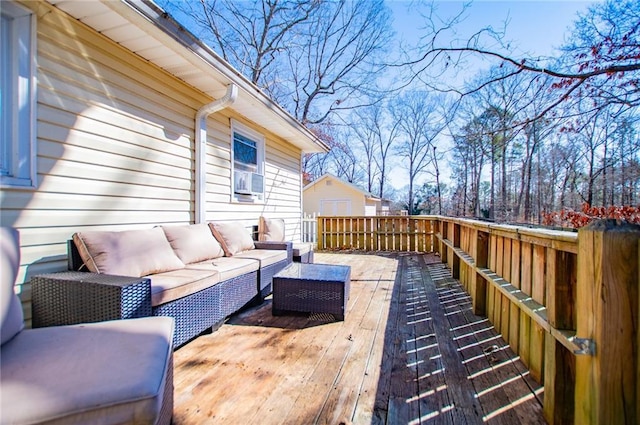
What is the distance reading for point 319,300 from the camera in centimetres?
303

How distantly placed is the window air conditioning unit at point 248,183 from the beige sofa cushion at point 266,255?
49.8 inches

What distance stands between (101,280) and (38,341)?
2.33 feet

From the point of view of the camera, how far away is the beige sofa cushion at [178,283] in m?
2.17

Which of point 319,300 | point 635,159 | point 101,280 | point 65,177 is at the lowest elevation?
point 319,300

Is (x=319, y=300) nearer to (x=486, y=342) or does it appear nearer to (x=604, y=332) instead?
(x=486, y=342)

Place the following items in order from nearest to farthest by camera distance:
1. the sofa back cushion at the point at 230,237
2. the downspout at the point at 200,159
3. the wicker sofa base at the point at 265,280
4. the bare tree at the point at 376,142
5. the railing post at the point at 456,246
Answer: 1. the wicker sofa base at the point at 265,280
2. the sofa back cushion at the point at 230,237
3. the downspout at the point at 200,159
4. the railing post at the point at 456,246
5. the bare tree at the point at 376,142

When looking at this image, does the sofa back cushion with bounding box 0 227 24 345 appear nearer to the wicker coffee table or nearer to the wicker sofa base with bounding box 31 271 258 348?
the wicker sofa base with bounding box 31 271 258 348

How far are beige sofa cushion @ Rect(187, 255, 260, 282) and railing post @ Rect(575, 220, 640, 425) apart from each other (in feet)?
8.33

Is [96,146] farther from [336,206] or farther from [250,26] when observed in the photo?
[336,206]

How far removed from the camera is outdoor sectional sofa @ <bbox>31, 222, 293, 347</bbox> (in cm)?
196

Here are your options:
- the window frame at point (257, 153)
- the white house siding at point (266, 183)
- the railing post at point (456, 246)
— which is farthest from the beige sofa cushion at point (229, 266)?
the railing post at point (456, 246)

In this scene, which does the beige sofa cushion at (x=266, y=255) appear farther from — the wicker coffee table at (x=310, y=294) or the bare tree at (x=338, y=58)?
the bare tree at (x=338, y=58)

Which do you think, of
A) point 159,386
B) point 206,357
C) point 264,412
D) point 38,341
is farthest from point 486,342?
point 38,341

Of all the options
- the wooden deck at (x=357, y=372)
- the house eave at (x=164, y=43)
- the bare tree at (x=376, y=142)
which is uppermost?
the bare tree at (x=376, y=142)
